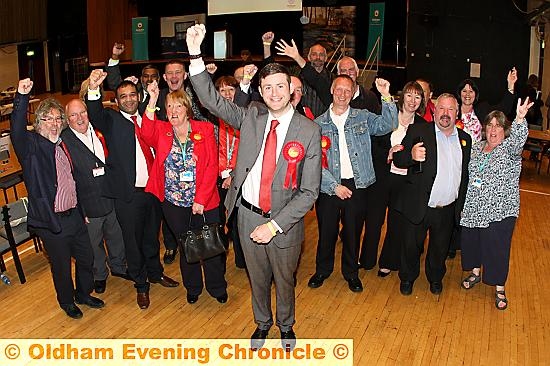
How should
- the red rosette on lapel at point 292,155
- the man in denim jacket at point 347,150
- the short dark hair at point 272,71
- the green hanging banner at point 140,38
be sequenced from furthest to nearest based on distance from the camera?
the green hanging banner at point 140,38 < the man in denim jacket at point 347,150 < the red rosette on lapel at point 292,155 < the short dark hair at point 272,71

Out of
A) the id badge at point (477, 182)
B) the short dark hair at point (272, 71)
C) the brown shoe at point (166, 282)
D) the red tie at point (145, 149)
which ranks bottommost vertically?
the brown shoe at point (166, 282)

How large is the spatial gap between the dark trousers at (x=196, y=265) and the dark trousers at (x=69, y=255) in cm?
62

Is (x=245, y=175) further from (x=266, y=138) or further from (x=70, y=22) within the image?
(x=70, y=22)

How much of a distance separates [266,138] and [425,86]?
2415 mm

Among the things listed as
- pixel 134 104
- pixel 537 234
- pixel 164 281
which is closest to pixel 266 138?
pixel 134 104

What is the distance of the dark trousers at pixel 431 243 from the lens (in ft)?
15.4

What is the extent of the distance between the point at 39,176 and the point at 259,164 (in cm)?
157

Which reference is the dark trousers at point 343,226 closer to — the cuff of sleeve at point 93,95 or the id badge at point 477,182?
the id badge at point 477,182

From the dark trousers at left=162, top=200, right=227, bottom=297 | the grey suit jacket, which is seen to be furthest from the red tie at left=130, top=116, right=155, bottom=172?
the grey suit jacket

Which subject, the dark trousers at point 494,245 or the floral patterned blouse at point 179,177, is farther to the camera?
the dark trousers at point 494,245

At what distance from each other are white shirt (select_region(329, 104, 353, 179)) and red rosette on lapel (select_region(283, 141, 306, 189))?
1017 mm

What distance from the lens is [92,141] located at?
4543mm

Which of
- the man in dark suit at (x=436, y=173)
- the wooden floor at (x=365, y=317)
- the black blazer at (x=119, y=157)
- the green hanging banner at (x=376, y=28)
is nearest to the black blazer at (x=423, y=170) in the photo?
the man in dark suit at (x=436, y=173)

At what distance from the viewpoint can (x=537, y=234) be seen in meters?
6.23
